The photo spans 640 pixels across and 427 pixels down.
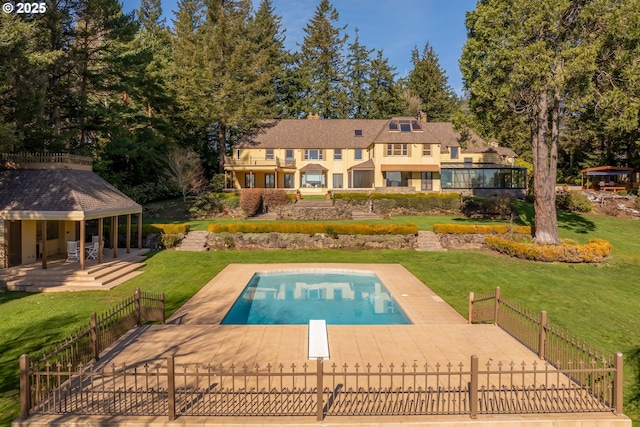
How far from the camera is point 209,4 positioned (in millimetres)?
46781

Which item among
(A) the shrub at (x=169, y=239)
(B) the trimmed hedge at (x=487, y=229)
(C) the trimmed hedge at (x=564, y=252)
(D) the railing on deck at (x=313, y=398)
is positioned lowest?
(D) the railing on deck at (x=313, y=398)

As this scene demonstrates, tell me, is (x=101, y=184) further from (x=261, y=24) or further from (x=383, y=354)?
(x=261, y=24)

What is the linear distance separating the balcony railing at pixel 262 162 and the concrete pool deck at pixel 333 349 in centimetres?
3053

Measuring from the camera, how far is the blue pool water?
1275 cm

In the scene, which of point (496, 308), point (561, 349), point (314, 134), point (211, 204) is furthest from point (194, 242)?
point (314, 134)

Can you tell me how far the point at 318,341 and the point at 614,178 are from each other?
5045cm

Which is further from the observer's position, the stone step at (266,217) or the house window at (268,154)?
the house window at (268,154)

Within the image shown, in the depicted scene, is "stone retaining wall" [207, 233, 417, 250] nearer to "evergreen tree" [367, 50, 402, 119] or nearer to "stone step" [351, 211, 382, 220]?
"stone step" [351, 211, 382, 220]

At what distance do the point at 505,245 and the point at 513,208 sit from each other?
10532mm

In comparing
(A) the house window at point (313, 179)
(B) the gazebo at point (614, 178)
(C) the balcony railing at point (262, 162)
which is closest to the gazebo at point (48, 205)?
(C) the balcony railing at point (262, 162)

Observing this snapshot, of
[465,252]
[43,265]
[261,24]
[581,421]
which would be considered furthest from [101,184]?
[261,24]

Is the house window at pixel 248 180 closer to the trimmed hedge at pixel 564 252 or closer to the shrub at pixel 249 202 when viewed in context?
the shrub at pixel 249 202

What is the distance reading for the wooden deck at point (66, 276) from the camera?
15406 millimetres

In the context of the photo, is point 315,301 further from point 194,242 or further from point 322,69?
point 322,69
